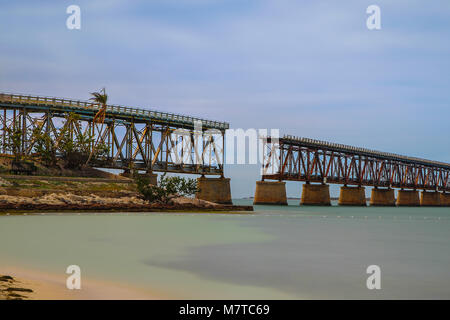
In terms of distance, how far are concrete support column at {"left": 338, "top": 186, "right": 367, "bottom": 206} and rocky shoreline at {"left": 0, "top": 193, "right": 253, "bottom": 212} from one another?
88.3 metres

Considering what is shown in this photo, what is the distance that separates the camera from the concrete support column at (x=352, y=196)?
6088 inches

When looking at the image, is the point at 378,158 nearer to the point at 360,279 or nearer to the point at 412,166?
the point at 412,166

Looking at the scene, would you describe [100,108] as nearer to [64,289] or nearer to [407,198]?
[64,289]

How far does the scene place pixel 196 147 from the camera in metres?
104

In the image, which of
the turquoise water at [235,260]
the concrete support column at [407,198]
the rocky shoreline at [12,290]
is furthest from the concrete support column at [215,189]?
the concrete support column at [407,198]

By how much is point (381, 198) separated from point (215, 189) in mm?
85600

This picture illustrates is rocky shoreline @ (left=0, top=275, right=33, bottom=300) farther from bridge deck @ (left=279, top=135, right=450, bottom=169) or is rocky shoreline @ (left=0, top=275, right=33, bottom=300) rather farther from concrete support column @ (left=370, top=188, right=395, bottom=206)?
concrete support column @ (left=370, top=188, right=395, bottom=206)

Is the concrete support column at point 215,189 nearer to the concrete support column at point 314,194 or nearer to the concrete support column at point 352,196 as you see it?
the concrete support column at point 314,194

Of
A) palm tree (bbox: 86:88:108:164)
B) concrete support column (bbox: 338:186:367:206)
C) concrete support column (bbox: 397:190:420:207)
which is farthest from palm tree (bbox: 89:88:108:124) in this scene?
concrete support column (bbox: 397:190:420:207)

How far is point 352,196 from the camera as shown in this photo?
15550cm

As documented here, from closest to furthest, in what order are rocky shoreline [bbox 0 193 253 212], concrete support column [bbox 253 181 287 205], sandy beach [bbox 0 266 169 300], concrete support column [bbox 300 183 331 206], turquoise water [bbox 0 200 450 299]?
sandy beach [bbox 0 266 169 300]
turquoise water [bbox 0 200 450 299]
rocky shoreline [bbox 0 193 253 212]
concrete support column [bbox 253 181 287 205]
concrete support column [bbox 300 183 331 206]

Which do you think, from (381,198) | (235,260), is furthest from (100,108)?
(381,198)

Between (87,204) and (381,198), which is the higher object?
(87,204)

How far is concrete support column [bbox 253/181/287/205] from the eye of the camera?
125000 mm
